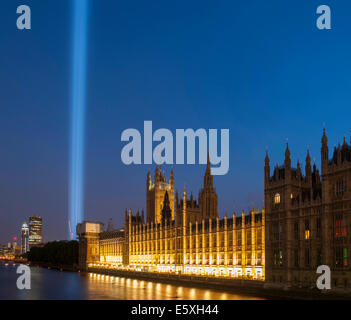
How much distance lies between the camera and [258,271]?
9688 centimetres

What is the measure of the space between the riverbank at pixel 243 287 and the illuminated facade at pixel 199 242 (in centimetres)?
439

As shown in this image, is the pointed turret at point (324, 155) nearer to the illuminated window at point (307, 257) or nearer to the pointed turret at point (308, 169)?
the pointed turret at point (308, 169)

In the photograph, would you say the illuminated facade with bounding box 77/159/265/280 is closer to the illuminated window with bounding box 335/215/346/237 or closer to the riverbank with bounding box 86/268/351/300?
the riverbank with bounding box 86/268/351/300

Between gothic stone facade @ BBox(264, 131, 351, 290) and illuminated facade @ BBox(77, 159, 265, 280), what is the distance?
12856 millimetres

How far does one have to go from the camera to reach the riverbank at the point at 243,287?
68.2m

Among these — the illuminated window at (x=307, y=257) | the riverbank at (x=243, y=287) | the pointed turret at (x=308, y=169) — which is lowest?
the riverbank at (x=243, y=287)

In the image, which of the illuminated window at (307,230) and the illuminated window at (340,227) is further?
the illuminated window at (307,230)

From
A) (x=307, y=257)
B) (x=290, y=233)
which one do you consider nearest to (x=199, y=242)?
(x=290, y=233)

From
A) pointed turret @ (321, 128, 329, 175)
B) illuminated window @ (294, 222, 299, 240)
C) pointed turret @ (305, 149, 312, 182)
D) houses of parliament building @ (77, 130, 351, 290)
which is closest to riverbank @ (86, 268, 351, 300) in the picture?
houses of parliament building @ (77, 130, 351, 290)

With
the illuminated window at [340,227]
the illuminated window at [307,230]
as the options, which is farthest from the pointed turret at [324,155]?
the illuminated window at [307,230]

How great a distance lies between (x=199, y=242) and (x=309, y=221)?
51.7 m

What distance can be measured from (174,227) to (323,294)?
7515cm
